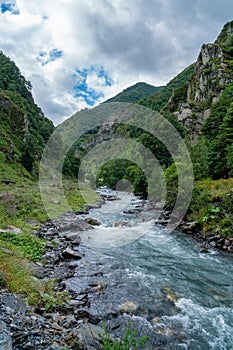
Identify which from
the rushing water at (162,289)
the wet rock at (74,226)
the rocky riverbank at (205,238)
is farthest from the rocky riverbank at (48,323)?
the rocky riverbank at (205,238)

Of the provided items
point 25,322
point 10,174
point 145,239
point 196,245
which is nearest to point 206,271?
point 196,245

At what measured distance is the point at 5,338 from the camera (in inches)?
207

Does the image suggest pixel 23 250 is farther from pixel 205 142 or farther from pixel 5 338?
pixel 205 142

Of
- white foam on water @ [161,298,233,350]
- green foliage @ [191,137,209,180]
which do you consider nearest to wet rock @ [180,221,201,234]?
green foliage @ [191,137,209,180]

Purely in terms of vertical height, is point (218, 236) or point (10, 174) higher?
point (10, 174)

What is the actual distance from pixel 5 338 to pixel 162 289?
707 centimetres

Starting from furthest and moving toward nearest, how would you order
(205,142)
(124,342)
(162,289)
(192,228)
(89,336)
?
(205,142), (192,228), (162,289), (89,336), (124,342)

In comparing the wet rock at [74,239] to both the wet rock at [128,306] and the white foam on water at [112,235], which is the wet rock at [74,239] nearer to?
the white foam on water at [112,235]

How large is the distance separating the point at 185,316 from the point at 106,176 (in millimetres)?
93875

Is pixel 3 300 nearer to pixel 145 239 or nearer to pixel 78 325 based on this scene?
pixel 78 325

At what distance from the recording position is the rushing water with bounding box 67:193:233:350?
25.5 feet

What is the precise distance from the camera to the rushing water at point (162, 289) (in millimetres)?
7777

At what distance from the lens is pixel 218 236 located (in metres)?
18.2

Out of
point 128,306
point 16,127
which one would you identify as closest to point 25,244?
point 128,306
